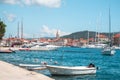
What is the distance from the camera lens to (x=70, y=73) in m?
39.6

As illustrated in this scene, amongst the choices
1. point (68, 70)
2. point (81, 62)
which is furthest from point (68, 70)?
point (81, 62)

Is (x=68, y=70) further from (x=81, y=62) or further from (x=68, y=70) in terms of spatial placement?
(x=81, y=62)

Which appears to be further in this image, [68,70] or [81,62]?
[81,62]

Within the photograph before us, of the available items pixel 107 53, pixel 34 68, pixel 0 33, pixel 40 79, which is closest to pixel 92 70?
pixel 34 68

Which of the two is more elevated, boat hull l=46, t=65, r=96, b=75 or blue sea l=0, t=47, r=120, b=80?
boat hull l=46, t=65, r=96, b=75

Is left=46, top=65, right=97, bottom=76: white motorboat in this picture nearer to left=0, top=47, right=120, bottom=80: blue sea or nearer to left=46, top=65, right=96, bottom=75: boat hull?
left=46, top=65, right=96, bottom=75: boat hull

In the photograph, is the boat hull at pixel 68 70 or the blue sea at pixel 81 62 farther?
the blue sea at pixel 81 62

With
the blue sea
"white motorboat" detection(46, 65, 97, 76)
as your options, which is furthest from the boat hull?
the blue sea

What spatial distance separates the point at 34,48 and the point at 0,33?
161 ft

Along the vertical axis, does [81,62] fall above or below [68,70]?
below

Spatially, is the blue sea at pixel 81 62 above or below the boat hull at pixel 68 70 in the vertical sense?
below

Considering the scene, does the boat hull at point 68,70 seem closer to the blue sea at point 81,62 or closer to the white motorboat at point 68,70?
the white motorboat at point 68,70

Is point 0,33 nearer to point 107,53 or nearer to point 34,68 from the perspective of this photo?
point 107,53

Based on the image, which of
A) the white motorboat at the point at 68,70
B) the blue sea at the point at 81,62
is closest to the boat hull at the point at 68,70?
the white motorboat at the point at 68,70
